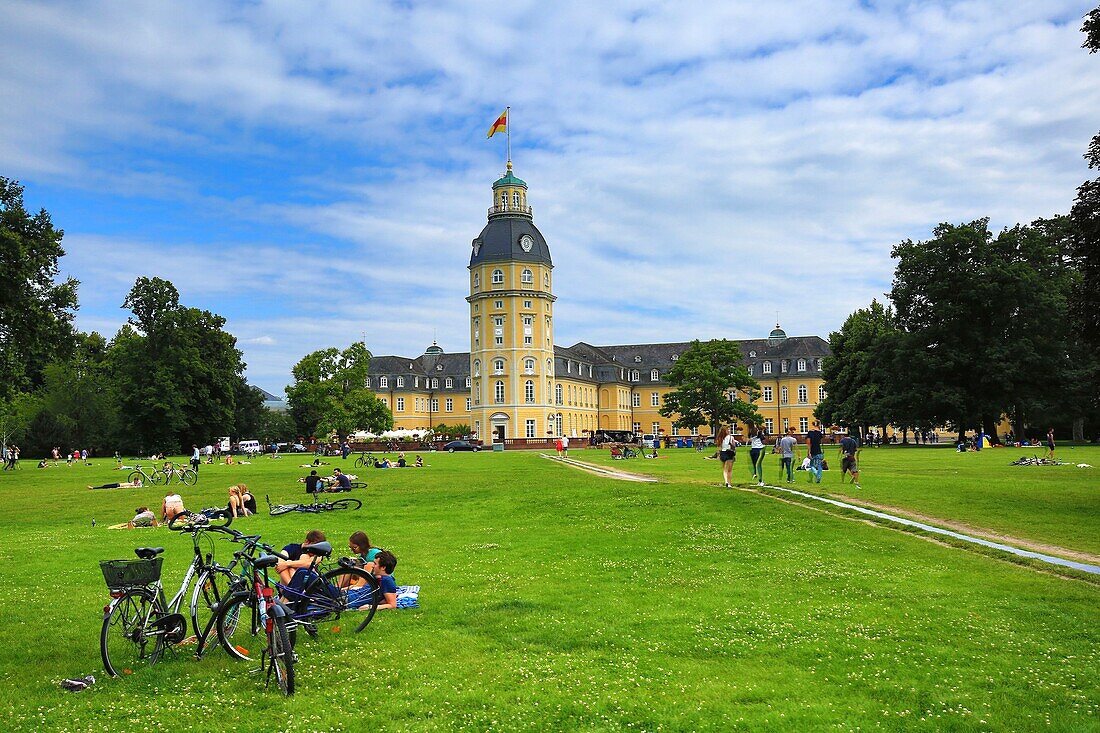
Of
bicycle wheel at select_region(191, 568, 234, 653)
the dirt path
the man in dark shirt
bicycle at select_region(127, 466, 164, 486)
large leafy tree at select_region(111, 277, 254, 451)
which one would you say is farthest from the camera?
large leafy tree at select_region(111, 277, 254, 451)

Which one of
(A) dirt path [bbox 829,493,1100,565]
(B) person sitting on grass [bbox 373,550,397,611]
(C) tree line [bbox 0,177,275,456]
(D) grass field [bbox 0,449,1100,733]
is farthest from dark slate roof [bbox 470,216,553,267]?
(B) person sitting on grass [bbox 373,550,397,611]

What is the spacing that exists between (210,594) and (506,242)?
100 metres

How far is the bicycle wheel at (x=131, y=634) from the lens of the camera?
28.9 feet

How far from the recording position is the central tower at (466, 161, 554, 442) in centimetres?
10706

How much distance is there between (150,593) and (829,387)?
89345 mm

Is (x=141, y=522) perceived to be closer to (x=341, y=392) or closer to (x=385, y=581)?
(x=385, y=581)

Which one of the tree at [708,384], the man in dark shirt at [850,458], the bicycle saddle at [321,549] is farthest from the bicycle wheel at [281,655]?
the tree at [708,384]

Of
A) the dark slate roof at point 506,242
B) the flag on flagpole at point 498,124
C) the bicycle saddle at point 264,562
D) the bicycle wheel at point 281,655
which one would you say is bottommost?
the bicycle wheel at point 281,655

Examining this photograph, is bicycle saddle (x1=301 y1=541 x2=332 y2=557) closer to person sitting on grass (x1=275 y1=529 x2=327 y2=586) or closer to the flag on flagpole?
person sitting on grass (x1=275 y1=529 x2=327 y2=586)

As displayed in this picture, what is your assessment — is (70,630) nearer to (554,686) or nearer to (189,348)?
(554,686)

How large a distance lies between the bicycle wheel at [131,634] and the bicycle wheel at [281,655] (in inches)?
63.3

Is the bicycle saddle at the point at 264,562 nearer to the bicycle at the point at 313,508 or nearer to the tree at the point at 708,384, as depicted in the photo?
the bicycle at the point at 313,508

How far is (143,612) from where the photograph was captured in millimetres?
9164

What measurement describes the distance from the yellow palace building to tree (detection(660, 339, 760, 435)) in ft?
59.2
